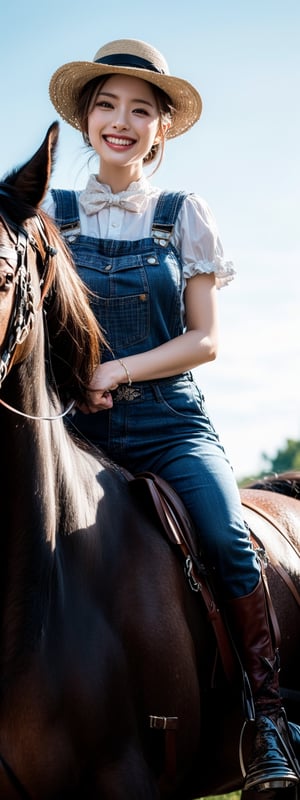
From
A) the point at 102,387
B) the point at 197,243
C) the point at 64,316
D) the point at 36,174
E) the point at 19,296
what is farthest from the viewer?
the point at 197,243

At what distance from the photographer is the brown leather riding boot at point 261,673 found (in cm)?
456

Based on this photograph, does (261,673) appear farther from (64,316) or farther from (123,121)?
(123,121)

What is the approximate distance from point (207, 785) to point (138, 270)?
2734 mm

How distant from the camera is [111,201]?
5164mm

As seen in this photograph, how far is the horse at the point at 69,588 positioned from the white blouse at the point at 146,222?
894 mm

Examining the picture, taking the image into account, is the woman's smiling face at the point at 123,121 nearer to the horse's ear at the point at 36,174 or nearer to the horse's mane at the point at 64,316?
the horse's mane at the point at 64,316

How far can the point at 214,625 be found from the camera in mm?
4613

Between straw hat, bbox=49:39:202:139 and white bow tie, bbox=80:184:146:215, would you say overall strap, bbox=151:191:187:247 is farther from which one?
straw hat, bbox=49:39:202:139

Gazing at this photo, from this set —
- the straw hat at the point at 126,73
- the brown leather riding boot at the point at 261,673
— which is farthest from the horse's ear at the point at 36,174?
the brown leather riding boot at the point at 261,673

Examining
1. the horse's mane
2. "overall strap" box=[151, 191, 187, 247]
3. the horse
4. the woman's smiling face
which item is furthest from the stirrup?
the woman's smiling face

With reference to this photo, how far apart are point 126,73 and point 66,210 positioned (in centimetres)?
77

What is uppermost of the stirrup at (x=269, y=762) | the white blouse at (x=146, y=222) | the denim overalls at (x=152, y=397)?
the white blouse at (x=146, y=222)

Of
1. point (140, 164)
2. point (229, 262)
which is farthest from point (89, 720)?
point (140, 164)

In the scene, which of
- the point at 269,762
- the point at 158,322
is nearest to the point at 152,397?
the point at 158,322
